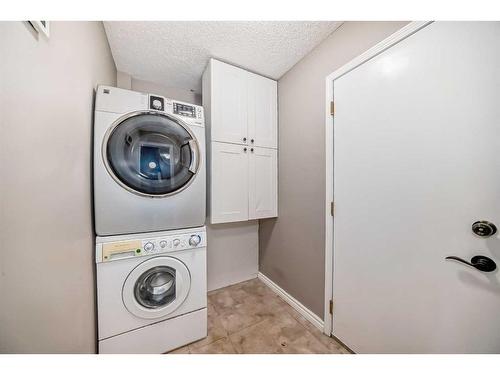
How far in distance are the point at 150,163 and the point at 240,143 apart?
79cm

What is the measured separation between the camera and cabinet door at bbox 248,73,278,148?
66.3 inches

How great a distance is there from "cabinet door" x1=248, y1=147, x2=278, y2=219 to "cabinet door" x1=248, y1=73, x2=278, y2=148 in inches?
4.3

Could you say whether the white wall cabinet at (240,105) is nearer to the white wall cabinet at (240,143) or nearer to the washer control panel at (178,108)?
the white wall cabinet at (240,143)

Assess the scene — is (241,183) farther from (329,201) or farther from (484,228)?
(484,228)

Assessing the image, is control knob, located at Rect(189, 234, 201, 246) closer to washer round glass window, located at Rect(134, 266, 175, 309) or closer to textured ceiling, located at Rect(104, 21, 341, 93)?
washer round glass window, located at Rect(134, 266, 175, 309)

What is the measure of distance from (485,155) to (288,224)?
4.13ft

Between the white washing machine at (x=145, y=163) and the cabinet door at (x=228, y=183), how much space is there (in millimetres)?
227

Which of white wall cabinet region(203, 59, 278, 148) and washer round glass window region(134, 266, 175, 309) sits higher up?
white wall cabinet region(203, 59, 278, 148)

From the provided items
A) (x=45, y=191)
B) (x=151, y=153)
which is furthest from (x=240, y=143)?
(x=45, y=191)

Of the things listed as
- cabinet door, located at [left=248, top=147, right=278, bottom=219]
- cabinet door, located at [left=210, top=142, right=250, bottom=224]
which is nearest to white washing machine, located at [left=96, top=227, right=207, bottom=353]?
cabinet door, located at [left=210, top=142, right=250, bottom=224]

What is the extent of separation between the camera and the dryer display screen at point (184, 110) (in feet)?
4.11

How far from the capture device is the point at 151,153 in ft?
3.82

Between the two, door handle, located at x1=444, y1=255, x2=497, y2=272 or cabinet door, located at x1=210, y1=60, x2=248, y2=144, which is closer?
door handle, located at x1=444, y1=255, x2=497, y2=272

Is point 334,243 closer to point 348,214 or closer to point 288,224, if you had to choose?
point 348,214
